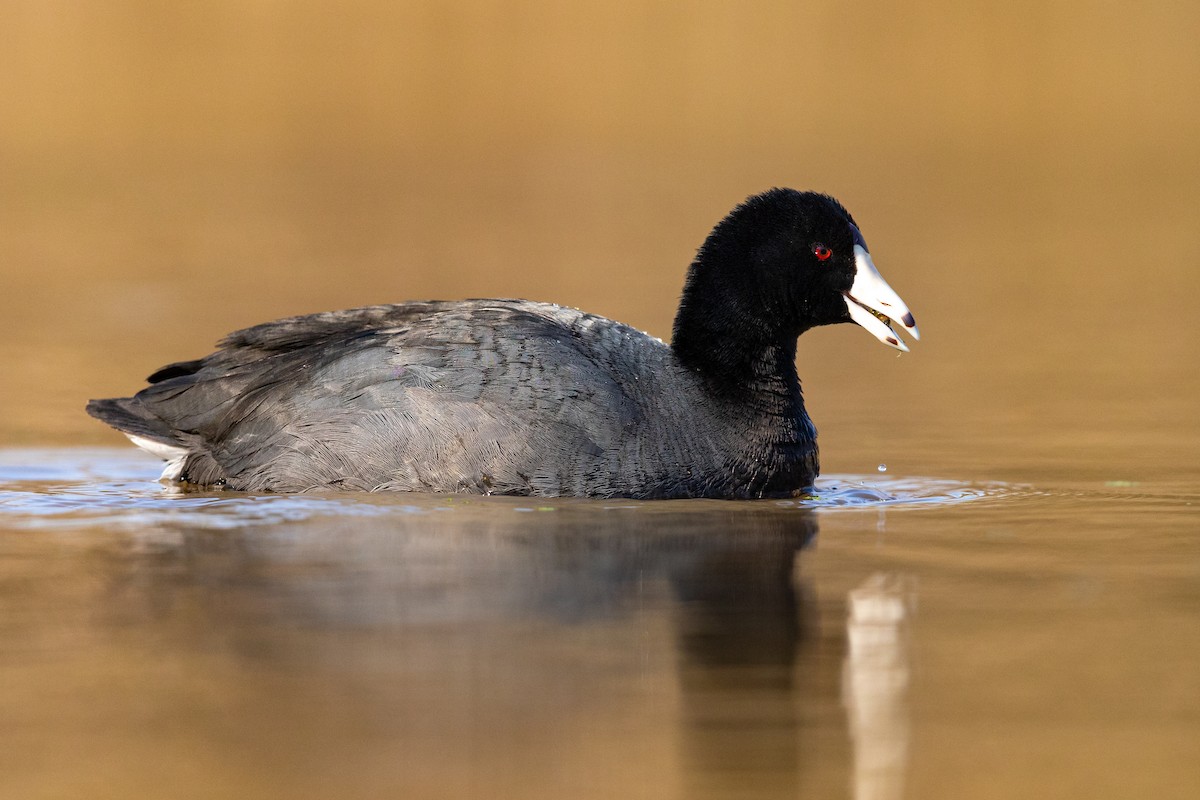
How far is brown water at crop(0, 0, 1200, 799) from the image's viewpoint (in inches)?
173

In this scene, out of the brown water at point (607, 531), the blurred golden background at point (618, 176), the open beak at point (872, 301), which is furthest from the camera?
the blurred golden background at point (618, 176)

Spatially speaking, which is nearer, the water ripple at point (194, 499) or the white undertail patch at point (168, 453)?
the water ripple at point (194, 499)

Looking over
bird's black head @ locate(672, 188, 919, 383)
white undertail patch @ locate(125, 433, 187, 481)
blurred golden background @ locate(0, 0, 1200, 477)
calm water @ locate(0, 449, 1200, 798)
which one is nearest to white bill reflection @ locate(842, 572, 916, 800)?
calm water @ locate(0, 449, 1200, 798)

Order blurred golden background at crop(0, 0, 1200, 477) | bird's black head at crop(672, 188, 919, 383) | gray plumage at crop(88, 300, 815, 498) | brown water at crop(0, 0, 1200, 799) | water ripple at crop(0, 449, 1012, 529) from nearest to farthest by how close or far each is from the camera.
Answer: brown water at crop(0, 0, 1200, 799) → water ripple at crop(0, 449, 1012, 529) → gray plumage at crop(88, 300, 815, 498) → bird's black head at crop(672, 188, 919, 383) → blurred golden background at crop(0, 0, 1200, 477)

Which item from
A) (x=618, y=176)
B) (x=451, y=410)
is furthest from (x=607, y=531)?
(x=618, y=176)

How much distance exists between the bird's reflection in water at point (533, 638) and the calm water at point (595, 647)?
0.01 meters

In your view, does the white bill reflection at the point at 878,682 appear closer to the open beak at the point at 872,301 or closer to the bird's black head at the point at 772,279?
→ the open beak at the point at 872,301

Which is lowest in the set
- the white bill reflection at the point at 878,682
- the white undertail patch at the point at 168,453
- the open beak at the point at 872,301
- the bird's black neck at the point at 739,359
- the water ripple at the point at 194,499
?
the white bill reflection at the point at 878,682

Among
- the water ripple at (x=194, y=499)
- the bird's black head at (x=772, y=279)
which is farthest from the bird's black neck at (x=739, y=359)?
the water ripple at (x=194, y=499)

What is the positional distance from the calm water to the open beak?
31.3 inches

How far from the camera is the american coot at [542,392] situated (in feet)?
23.8

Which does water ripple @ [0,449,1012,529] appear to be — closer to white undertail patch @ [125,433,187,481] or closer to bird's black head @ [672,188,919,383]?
white undertail patch @ [125,433,187,481]

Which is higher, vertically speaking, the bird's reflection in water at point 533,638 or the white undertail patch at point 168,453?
the white undertail patch at point 168,453

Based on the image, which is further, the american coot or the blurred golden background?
the blurred golden background
